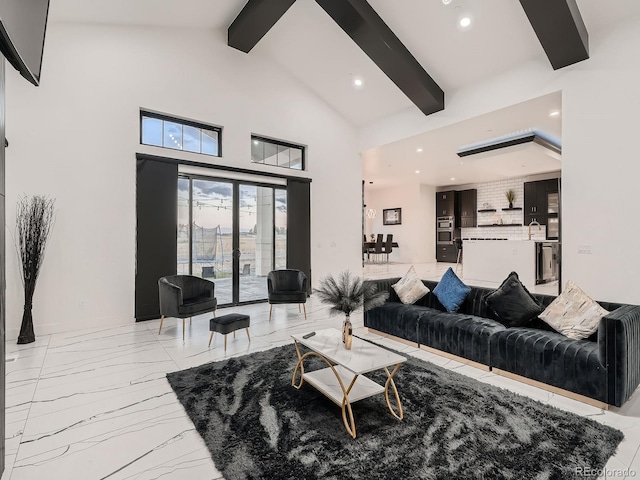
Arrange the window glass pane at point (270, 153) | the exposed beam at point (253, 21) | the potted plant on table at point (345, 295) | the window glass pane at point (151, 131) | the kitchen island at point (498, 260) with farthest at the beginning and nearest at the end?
the kitchen island at point (498, 260)
the window glass pane at point (270, 153)
the window glass pane at point (151, 131)
the exposed beam at point (253, 21)
the potted plant on table at point (345, 295)

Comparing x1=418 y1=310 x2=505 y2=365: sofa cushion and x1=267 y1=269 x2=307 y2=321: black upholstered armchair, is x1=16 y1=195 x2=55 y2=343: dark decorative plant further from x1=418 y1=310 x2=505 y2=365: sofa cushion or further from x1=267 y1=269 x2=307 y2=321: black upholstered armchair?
x1=418 y1=310 x2=505 y2=365: sofa cushion

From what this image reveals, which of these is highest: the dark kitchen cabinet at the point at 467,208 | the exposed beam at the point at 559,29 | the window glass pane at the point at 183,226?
the exposed beam at the point at 559,29

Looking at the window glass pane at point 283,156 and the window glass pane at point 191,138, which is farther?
the window glass pane at point 283,156

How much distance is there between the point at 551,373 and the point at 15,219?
5.90m

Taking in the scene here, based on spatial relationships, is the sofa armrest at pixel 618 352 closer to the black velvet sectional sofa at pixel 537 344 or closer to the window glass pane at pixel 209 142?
the black velvet sectional sofa at pixel 537 344

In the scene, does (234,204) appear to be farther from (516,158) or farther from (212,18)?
(516,158)

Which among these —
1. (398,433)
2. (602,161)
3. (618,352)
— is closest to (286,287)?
(398,433)

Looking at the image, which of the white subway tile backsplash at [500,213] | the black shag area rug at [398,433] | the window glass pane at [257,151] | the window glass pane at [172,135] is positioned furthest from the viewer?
the white subway tile backsplash at [500,213]

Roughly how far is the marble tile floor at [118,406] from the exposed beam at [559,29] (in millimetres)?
4056

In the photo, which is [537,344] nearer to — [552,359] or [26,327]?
[552,359]

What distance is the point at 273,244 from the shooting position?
6469 mm

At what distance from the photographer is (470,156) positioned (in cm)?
788

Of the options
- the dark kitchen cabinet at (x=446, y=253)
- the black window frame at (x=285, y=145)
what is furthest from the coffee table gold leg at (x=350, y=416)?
the dark kitchen cabinet at (x=446, y=253)

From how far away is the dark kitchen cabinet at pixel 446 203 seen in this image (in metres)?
13.1
